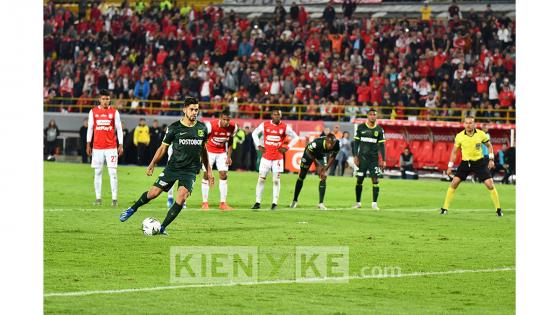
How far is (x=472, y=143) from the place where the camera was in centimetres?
2164

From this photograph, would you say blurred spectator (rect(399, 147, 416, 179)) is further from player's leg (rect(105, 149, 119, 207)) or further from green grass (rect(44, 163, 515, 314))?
player's leg (rect(105, 149, 119, 207))

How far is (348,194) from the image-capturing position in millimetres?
27875

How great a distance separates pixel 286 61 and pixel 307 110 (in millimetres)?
2789

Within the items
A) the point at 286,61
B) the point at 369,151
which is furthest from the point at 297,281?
the point at 286,61

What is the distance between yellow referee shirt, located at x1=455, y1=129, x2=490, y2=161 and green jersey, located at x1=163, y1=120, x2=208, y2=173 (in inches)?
298

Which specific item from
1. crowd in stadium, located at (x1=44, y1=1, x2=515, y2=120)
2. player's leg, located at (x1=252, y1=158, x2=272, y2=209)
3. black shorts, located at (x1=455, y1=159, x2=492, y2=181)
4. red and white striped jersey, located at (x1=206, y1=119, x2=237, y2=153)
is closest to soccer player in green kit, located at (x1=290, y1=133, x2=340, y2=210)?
player's leg, located at (x1=252, y1=158, x2=272, y2=209)

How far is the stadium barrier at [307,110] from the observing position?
36.2 meters

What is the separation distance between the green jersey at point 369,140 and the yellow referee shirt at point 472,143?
210 cm

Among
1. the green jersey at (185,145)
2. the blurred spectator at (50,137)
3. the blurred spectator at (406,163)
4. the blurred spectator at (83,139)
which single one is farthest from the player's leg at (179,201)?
the blurred spectator at (50,137)

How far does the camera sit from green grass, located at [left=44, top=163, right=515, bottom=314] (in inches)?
421

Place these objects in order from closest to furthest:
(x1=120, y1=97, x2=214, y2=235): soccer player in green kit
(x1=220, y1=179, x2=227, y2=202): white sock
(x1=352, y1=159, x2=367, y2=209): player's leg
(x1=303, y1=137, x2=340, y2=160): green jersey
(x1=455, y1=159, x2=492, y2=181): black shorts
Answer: (x1=120, y1=97, x2=214, y2=235): soccer player in green kit < (x1=455, y1=159, x2=492, y2=181): black shorts < (x1=220, y1=179, x2=227, y2=202): white sock < (x1=303, y1=137, x2=340, y2=160): green jersey < (x1=352, y1=159, x2=367, y2=209): player's leg
